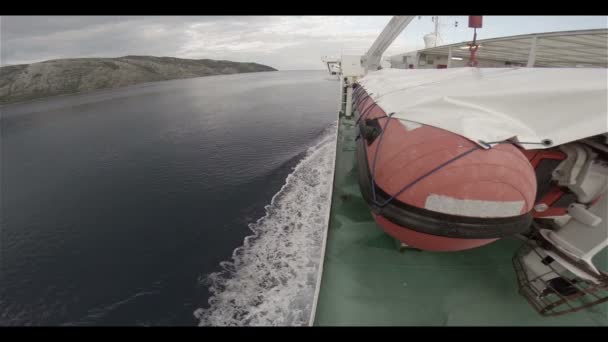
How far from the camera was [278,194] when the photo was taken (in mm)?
8219

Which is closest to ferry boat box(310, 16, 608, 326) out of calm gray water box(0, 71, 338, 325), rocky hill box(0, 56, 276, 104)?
calm gray water box(0, 71, 338, 325)

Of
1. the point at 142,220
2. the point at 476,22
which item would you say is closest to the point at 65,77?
the point at 142,220

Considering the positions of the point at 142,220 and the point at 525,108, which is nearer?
the point at 525,108

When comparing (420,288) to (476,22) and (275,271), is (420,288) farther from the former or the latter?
(476,22)

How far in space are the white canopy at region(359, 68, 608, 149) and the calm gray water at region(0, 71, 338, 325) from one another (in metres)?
3.86

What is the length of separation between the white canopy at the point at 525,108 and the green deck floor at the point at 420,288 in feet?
6.78

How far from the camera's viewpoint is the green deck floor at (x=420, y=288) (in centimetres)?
286

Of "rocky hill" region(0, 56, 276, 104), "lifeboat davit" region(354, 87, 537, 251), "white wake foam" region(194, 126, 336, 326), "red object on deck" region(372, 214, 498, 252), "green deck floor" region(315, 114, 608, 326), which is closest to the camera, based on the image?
"lifeboat davit" region(354, 87, 537, 251)

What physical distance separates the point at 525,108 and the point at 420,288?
8.56ft

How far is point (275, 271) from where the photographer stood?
486 centimetres

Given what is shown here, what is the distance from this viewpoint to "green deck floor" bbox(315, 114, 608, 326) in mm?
2861

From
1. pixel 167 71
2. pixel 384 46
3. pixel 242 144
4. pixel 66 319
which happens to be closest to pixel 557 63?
pixel 384 46

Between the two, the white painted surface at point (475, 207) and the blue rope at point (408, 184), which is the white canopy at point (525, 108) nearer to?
the blue rope at point (408, 184)

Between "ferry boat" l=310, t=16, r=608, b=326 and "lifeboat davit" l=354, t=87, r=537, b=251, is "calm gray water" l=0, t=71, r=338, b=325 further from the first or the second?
"lifeboat davit" l=354, t=87, r=537, b=251
